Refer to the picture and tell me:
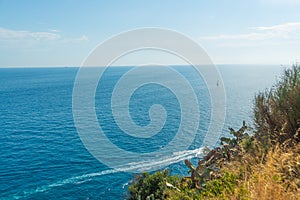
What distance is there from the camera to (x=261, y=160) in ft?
14.5

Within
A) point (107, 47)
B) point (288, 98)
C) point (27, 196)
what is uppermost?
point (107, 47)

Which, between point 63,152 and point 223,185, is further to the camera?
point 63,152

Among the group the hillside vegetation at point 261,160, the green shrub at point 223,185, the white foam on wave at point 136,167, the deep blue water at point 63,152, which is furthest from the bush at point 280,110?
the white foam on wave at point 136,167

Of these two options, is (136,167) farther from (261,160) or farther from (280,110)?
(261,160)

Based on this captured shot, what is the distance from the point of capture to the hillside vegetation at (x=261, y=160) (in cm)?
Result: 398

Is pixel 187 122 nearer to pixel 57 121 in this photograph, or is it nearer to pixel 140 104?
pixel 140 104

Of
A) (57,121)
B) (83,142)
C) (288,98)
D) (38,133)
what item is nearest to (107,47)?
(288,98)

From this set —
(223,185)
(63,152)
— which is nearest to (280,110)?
(223,185)

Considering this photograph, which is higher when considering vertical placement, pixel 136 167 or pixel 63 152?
pixel 63 152

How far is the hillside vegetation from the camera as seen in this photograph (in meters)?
3.98

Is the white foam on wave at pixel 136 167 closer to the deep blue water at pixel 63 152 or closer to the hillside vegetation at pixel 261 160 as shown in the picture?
the deep blue water at pixel 63 152

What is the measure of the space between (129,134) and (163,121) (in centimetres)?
835

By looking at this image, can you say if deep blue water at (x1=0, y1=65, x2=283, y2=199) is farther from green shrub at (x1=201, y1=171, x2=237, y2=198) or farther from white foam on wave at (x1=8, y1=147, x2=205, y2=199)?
green shrub at (x1=201, y1=171, x2=237, y2=198)

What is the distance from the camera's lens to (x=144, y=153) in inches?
1150
